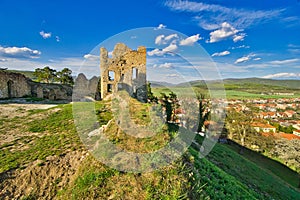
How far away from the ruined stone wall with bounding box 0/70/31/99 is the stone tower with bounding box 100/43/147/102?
11.7m

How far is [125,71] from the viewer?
20375 millimetres

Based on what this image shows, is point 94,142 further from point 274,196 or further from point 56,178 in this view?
point 274,196

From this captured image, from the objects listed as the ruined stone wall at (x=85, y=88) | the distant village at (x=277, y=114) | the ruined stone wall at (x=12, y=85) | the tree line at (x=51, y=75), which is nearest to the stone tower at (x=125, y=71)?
the ruined stone wall at (x=85, y=88)

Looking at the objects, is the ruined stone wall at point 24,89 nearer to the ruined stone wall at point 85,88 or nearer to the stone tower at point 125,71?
Answer: the ruined stone wall at point 85,88

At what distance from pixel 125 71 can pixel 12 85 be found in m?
15.4

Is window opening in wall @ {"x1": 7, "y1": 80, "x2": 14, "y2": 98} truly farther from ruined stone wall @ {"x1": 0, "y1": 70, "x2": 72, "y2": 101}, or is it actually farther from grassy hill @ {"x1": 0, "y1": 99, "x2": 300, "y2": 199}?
grassy hill @ {"x1": 0, "y1": 99, "x2": 300, "y2": 199}

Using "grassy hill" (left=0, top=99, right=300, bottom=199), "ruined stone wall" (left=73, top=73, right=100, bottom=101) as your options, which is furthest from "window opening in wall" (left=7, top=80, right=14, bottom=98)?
"grassy hill" (left=0, top=99, right=300, bottom=199)

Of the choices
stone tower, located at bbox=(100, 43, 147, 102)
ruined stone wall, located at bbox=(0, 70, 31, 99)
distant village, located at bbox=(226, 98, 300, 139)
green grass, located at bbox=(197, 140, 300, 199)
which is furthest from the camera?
distant village, located at bbox=(226, 98, 300, 139)

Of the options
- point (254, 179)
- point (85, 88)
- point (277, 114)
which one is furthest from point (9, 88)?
point (277, 114)

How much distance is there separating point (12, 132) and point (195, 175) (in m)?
9.50

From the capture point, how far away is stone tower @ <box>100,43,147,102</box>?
756 inches

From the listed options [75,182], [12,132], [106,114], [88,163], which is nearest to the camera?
[75,182]

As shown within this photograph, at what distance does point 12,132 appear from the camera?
9.76 m

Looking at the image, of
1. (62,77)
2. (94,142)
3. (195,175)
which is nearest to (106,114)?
(94,142)
